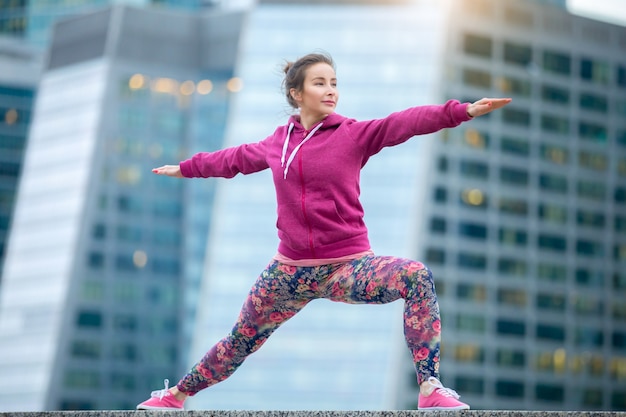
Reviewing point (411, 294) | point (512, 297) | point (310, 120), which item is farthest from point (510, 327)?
point (411, 294)

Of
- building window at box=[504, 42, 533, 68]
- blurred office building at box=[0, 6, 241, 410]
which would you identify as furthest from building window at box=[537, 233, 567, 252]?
blurred office building at box=[0, 6, 241, 410]

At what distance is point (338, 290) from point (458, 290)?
95.5 metres

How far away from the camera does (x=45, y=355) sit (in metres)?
109

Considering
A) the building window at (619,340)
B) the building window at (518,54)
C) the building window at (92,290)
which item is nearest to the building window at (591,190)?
the building window at (518,54)

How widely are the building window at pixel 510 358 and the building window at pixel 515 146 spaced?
16.4m

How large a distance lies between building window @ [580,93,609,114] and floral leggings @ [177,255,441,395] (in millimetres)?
108376

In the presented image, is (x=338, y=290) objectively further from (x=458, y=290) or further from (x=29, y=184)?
(x=29, y=184)

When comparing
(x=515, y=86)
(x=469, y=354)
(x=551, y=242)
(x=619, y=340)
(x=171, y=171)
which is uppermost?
(x=515, y=86)

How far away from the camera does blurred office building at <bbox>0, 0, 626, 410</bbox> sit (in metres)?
98.0

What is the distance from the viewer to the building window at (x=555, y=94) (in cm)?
11338

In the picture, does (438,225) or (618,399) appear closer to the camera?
(438,225)

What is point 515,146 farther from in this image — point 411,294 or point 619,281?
point 411,294

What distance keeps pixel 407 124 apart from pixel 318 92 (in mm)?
826

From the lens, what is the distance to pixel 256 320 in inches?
372
